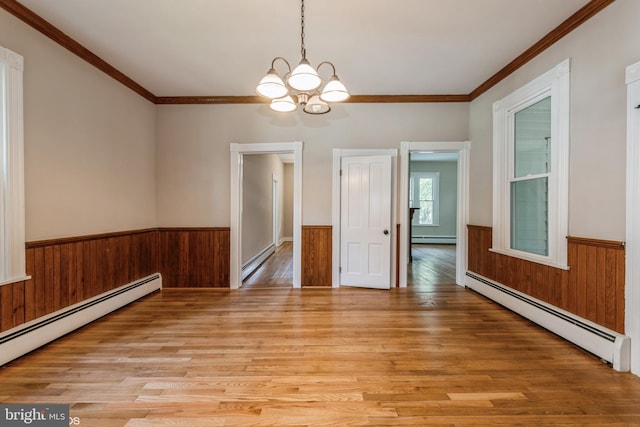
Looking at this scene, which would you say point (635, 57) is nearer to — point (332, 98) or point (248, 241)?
point (332, 98)

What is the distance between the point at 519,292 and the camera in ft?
10.2

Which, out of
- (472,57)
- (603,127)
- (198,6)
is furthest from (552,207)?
(198,6)

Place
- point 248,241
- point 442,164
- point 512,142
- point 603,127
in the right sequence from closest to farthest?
1. point 603,127
2. point 512,142
3. point 248,241
4. point 442,164

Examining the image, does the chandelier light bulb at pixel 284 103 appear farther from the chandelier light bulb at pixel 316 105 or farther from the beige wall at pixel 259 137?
the beige wall at pixel 259 137

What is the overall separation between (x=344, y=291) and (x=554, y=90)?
321cm

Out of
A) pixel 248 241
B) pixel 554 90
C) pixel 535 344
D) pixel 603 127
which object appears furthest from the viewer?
pixel 248 241

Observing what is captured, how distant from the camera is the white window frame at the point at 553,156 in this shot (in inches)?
98.9

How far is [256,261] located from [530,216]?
4552 millimetres

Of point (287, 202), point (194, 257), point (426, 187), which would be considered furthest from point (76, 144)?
point (426, 187)

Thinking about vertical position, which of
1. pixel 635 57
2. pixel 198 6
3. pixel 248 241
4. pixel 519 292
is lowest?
pixel 519 292

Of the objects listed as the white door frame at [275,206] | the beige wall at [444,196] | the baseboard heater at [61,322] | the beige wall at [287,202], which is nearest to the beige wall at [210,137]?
the baseboard heater at [61,322]

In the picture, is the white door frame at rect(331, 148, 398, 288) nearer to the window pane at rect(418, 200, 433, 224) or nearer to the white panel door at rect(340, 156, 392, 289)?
the white panel door at rect(340, 156, 392, 289)

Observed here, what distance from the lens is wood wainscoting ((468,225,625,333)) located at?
2.08 metres

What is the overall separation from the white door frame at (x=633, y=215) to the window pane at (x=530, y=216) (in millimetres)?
807
